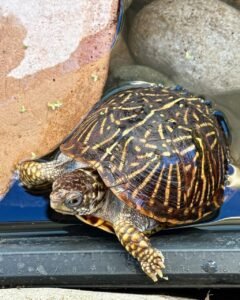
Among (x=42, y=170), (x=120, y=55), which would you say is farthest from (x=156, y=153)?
(x=120, y=55)

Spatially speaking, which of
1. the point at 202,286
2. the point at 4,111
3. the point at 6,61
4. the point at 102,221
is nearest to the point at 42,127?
the point at 4,111

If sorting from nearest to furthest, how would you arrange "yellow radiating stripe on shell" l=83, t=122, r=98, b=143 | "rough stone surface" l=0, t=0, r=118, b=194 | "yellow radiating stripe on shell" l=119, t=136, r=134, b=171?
1. "yellow radiating stripe on shell" l=119, t=136, r=134, b=171
2. "yellow radiating stripe on shell" l=83, t=122, r=98, b=143
3. "rough stone surface" l=0, t=0, r=118, b=194

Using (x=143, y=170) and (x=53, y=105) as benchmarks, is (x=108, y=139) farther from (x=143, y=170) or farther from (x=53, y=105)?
(x=53, y=105)

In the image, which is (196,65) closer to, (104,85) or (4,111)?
(104,85)

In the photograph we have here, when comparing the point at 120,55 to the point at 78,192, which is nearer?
the point at 78,192

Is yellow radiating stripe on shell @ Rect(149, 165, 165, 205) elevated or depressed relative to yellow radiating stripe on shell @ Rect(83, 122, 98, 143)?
depressed

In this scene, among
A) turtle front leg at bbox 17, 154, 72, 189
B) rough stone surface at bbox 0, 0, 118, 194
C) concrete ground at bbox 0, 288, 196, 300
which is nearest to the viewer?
concrete ground at bbox 0, 288, 196, 300

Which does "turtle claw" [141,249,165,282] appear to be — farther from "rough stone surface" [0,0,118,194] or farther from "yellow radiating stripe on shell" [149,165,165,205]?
"rough stone surface" [0,0,118,194]

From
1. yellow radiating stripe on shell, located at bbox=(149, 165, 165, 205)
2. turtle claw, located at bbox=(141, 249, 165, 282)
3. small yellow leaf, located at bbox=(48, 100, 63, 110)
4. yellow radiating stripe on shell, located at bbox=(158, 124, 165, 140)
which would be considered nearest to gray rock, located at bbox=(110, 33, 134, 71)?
small yellow leaf, located at bbox=(48, 100, 63, 110)
